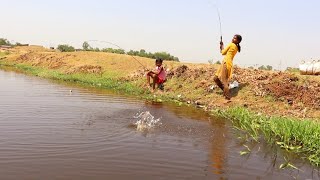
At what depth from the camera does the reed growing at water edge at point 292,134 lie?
6.73 metres

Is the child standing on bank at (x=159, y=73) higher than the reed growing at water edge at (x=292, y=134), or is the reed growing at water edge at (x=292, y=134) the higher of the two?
the child standing on bank at (x=159, y=73)

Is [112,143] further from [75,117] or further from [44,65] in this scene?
[44,65]

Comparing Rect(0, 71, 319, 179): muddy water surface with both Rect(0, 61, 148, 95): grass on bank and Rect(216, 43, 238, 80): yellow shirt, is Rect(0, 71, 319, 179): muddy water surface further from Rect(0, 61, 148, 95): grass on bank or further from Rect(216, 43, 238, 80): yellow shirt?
Rect(0, 61, 148, 95): grass on bank

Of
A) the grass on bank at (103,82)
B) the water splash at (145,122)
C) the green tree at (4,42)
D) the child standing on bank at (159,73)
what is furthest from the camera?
the green tree at (4,42)

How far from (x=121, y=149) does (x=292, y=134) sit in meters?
3.29

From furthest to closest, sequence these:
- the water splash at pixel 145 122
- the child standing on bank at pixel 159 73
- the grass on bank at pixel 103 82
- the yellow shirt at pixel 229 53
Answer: the grass on bank at pixel 103 82 < the child standing on bank at pixel 159 73 < the yellow shirt at pixel 229 53 < the water splash at pixel 145 122

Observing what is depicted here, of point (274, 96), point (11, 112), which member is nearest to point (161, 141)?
point (11, 112)

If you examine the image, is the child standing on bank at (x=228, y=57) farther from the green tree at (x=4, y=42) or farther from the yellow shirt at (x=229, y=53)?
the green tree at (x=4, y=42)

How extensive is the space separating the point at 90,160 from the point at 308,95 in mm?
8161

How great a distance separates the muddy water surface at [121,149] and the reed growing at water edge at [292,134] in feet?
1.12

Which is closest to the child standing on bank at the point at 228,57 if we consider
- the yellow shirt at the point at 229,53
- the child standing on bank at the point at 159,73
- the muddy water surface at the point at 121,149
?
the yellow shirt at the point at 229,53

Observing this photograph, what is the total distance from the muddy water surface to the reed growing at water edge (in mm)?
341

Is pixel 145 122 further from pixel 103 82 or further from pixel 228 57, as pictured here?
pixel 103 82

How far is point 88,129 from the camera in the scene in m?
7.68
